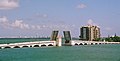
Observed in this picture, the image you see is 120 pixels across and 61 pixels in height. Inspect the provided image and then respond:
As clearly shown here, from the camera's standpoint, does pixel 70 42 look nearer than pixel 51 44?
No

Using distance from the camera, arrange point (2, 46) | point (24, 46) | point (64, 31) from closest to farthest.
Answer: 1. point (2, 46)
2. point (24, 46)
3. point (64, 31)

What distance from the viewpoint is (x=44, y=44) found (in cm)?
17988

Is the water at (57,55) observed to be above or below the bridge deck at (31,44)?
below

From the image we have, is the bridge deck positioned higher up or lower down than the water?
higher up

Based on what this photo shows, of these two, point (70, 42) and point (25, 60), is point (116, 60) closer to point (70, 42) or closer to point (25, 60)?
point (25, 60)

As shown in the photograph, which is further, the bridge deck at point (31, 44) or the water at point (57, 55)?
the bridge deck at point (31, 44)

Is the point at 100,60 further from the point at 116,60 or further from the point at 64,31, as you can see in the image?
the point at 64,31

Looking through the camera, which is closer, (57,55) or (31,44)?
(57,55)

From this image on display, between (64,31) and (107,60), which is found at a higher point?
(64,31)

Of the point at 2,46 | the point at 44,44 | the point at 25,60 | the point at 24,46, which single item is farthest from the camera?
the point at 44,44

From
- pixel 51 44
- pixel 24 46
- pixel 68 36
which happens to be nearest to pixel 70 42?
pixel 68 36

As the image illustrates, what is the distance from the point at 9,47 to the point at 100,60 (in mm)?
74405

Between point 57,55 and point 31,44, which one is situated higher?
point 31,44

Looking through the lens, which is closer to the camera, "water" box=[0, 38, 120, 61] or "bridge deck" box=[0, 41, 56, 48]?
"water" box=[0, 38, 120, 61]
